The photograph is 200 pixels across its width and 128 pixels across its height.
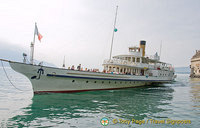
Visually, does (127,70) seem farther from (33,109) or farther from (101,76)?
(33,109)

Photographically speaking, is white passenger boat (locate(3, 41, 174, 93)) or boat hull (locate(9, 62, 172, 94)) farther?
white passenger boat (locate(3, 41, 174, 93))

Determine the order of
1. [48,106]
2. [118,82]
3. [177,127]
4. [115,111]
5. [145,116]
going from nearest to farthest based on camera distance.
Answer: [177,127] → [145,116] → [115,111] → [48,106] → [118,82]

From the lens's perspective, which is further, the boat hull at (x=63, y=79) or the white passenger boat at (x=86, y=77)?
the white passenger boat at (x=86, y=77)

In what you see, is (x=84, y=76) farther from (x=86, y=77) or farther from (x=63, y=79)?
(x=63, y=79)

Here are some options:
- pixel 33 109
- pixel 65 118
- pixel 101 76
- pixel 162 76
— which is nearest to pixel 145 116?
pixel 65 118

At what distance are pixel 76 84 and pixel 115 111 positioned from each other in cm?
650

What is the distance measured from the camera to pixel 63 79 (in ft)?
45.4

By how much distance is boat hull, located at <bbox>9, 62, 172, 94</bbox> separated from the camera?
12.6m

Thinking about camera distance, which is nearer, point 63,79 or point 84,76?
point 63,79

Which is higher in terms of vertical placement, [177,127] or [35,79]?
[35,79]

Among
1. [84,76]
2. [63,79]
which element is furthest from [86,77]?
[63,79]

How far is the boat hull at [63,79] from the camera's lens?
41.3 feet

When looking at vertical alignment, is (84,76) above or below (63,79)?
above

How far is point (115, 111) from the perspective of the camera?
360 inches
